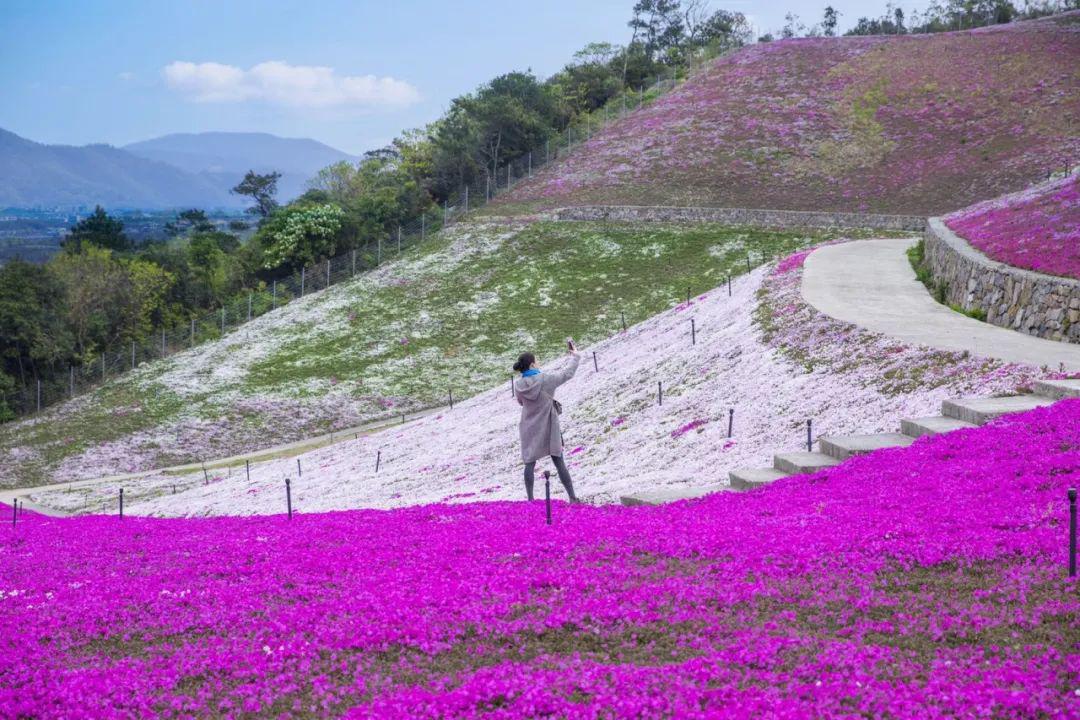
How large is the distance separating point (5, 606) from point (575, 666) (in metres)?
7.20

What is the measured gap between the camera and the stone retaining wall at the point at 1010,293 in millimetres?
23391

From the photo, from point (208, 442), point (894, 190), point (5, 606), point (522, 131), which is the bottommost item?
point (208, 442)

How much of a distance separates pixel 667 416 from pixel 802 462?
905cm

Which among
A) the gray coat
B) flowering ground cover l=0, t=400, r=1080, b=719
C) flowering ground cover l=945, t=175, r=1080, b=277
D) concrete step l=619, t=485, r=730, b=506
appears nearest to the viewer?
flowering ground cover l=0, t=400, r=1080, b=719

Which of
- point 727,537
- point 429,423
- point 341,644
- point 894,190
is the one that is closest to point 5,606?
point 341,644

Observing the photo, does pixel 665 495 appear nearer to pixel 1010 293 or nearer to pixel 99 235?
pixel 1010 293

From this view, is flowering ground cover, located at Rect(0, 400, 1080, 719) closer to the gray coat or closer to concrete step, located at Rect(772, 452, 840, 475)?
concrete step, located at Rect(772, 452, 840, 475)

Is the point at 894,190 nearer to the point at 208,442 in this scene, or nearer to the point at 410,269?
the point at 410,269

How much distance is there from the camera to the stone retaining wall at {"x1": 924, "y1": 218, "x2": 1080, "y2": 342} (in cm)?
2339

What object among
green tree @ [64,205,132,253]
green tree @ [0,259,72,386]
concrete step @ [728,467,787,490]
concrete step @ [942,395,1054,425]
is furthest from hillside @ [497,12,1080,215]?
green tree @ [64,205,132,253]

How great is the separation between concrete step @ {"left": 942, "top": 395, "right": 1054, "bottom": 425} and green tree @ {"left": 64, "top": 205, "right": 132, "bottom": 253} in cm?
10494

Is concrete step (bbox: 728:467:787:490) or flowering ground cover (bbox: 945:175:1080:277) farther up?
flowering ground cover (bbox: 945:175:1080:277)

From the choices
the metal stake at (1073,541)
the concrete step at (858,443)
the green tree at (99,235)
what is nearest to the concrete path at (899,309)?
the concrete step at (858,443)

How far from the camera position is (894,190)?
2630 inches
